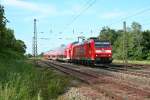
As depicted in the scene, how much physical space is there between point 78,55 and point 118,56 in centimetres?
3786

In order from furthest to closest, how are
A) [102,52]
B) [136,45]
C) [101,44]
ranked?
[136,45], [101,44], [102,52]

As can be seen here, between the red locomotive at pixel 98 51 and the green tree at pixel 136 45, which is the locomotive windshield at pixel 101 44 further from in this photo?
the green tree at pixel 136 45

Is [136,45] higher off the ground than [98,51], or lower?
higher

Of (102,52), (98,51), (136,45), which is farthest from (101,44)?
(136,45)

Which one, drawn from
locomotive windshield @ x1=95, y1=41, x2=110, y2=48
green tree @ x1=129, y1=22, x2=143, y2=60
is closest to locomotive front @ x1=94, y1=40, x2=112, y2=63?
locomotive windshield @ x1=95, y1=41, x2=110, y2=48

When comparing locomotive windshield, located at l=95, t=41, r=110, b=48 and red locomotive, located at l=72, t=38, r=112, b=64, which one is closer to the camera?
red locomotive, located at l=72, t=38, r=112, b=64

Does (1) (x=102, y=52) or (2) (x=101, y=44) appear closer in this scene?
(1) (x=102, y=52)

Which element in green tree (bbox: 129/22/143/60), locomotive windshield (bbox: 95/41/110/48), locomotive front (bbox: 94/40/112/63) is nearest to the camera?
locomotive front (bbox: 94/40/112/63)

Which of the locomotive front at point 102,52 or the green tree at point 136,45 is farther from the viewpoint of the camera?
the green tree at point 136,45

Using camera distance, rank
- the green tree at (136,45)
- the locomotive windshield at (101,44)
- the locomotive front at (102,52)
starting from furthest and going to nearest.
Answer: the green tree at (136,45) < the locomotive windshield at (101,44) < the locomotive front at (102,52)

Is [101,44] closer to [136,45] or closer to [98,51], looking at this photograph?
[98,51]

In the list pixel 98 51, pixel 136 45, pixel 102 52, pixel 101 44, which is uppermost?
pixel 136 45

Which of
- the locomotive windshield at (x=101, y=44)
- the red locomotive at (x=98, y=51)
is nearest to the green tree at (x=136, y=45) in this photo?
the red locomotive at (x=98, y=51)

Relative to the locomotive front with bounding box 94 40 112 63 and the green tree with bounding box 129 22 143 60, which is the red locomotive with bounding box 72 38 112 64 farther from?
the green tree with bounding box 129 22 143 60
